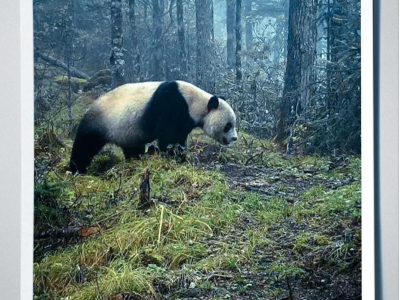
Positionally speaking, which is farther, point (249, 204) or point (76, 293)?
point (249, 204)

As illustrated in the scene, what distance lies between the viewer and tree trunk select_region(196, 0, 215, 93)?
7.16 ft

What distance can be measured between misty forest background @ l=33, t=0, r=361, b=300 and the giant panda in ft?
0.11

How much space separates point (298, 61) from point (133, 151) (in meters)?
0.73

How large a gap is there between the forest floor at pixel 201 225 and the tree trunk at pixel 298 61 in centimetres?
16

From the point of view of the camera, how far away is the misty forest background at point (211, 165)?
6.79 ft

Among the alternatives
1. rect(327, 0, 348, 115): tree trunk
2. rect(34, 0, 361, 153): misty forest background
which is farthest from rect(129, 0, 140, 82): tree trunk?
rect(327, 0, 348, 115): tree trunk

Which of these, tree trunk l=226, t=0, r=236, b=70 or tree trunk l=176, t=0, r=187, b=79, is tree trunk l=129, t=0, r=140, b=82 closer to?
tree trunk l=176, t=0, r=187, b=79

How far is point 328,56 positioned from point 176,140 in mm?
694

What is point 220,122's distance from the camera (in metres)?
2.22

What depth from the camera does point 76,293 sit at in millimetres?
2064
